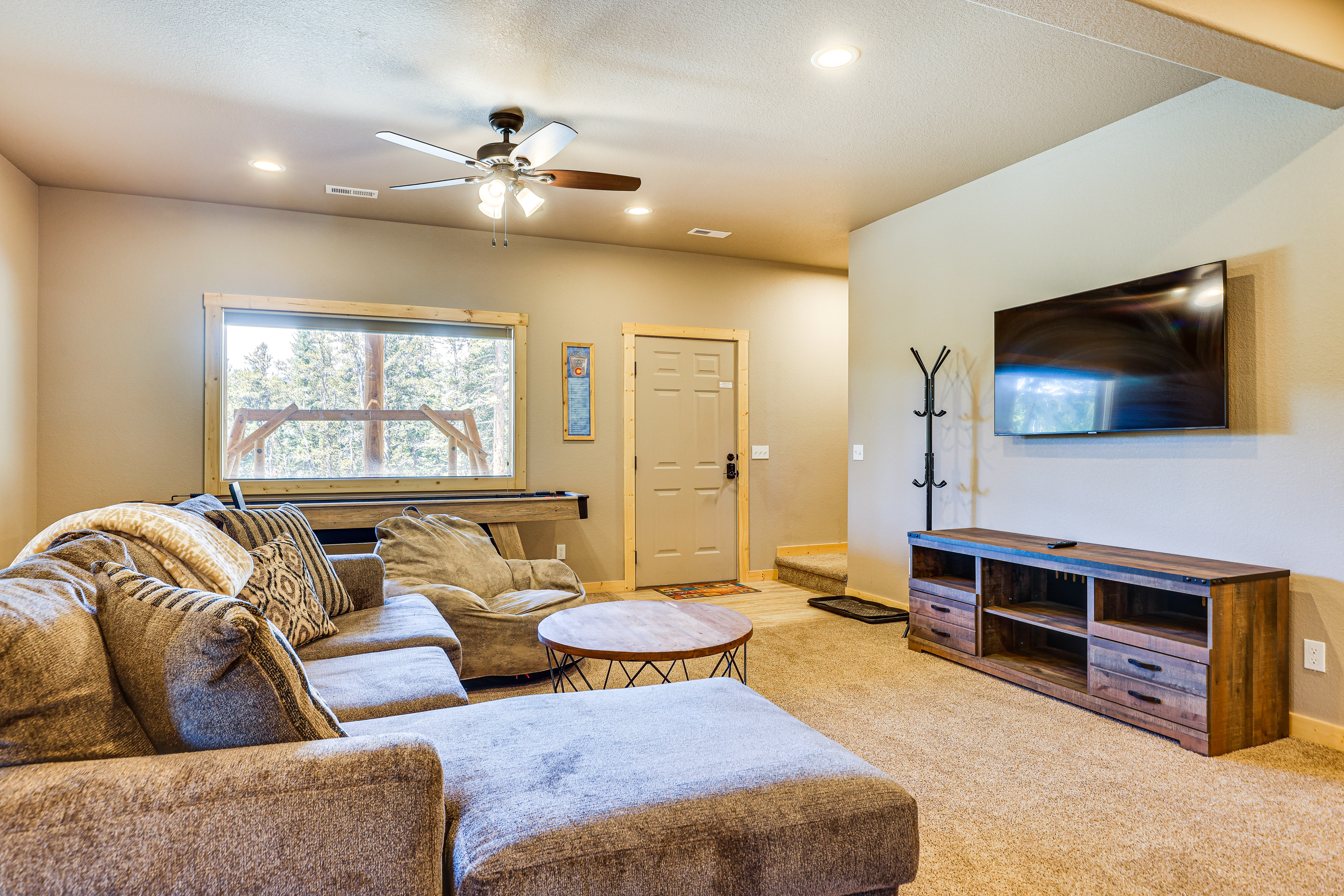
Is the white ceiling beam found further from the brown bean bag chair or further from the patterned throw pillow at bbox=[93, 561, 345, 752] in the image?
the brown bean bag chair

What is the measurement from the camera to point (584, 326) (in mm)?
5391

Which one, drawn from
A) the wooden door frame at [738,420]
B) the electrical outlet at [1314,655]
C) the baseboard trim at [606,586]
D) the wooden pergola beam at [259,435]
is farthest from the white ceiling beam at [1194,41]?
the wooden pergola beam at [259,435]

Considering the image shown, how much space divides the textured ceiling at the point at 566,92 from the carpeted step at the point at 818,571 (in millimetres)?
2598

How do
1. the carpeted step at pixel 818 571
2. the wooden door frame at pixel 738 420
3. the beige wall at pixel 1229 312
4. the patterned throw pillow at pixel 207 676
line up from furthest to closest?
the wooden door frame at pixel 738 420, the carpeted step at pixel 818 571, the beige wall at pixel 1229 312, the patterned throw pillow at pixel 207 676

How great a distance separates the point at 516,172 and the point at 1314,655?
12.3ft

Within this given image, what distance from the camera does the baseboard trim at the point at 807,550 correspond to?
5988 millimetres

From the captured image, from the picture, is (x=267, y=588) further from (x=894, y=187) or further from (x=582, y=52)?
(x=894, y=187)

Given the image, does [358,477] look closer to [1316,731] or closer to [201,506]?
[201,506]

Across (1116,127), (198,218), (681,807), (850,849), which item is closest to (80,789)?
(681,807)

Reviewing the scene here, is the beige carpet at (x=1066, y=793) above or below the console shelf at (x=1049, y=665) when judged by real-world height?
below

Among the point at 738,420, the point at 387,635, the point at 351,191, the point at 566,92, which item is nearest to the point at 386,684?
the point at 387,635

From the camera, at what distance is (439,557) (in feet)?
12.1

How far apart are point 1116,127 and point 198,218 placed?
5.11 meters

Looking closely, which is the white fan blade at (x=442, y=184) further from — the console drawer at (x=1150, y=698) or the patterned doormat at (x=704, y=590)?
the console drawer at (x=1150, y=698)
